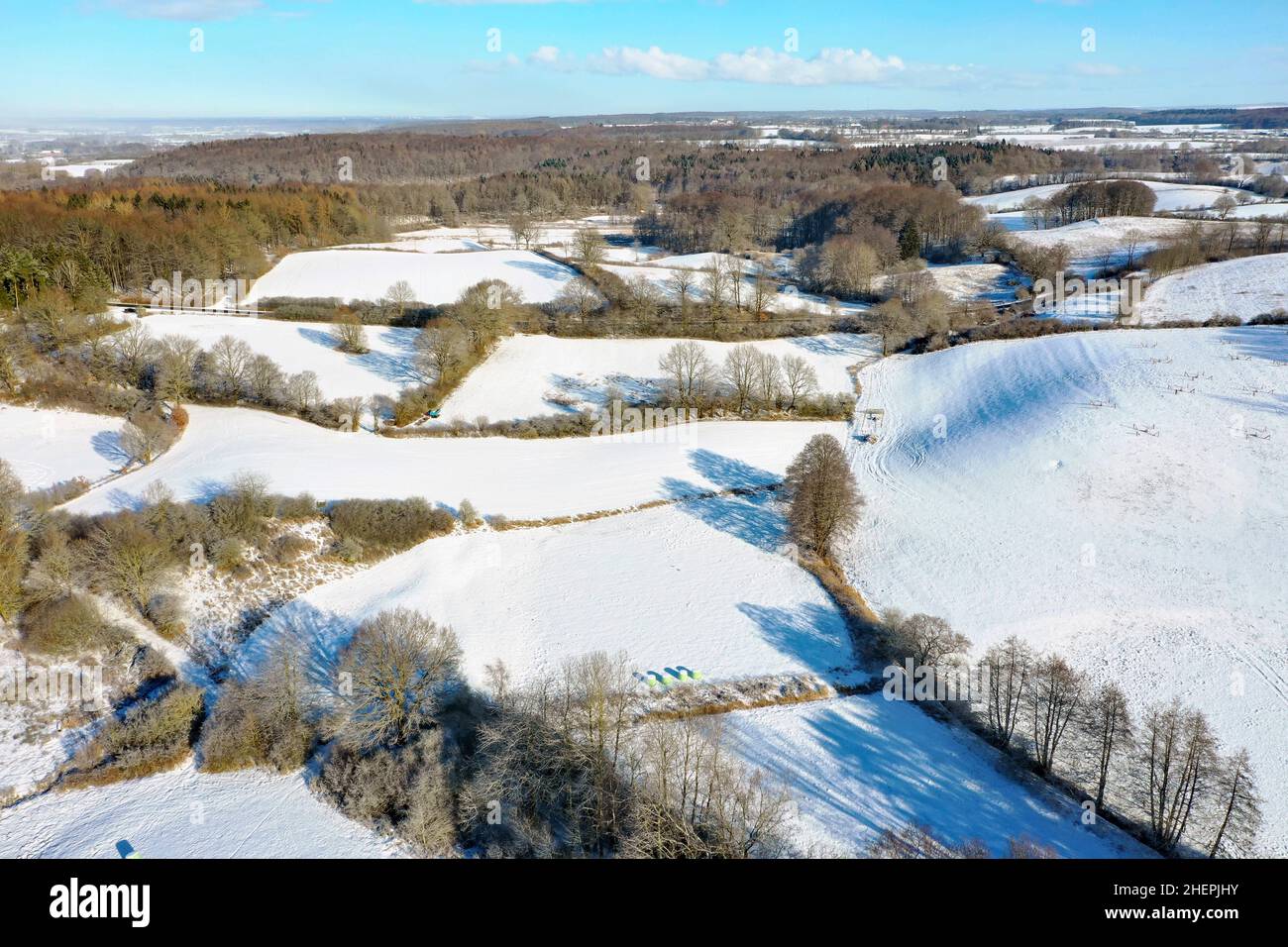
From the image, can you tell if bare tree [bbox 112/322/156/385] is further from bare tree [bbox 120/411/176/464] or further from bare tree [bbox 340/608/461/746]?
bare tree [bbox 340/608/461/746]

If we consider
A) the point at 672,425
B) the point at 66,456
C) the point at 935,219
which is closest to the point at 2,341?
the point at 66,456

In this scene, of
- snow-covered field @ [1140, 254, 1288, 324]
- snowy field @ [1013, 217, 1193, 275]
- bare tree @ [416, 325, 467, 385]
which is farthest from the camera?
snowy field @ [1013, 217, 1193, 275]

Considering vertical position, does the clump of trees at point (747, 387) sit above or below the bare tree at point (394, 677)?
above

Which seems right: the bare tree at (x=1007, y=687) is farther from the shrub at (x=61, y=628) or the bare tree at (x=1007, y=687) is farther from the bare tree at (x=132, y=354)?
the bare tree at (x=132, y=354)

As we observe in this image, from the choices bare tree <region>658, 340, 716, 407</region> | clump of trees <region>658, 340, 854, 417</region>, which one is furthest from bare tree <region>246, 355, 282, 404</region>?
bare tree <region>658, 340, 716, 407</region>

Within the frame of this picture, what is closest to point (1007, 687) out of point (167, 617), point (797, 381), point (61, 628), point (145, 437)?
point (797, 381)

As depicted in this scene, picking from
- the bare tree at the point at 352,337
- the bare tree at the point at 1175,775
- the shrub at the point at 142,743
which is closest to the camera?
the bare tree at the point at 1175,775

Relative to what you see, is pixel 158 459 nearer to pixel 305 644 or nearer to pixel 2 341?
pixel 2 341

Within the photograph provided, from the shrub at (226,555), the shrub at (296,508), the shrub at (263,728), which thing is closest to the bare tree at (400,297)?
the shrub at (296,508)
